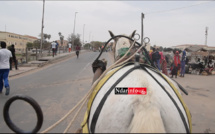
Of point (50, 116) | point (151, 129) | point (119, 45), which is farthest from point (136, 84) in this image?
point (50, 116)

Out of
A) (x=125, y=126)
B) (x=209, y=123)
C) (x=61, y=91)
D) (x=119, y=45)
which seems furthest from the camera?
(x=61, y=91)

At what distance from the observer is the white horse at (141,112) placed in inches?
49.4

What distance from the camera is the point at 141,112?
129cm

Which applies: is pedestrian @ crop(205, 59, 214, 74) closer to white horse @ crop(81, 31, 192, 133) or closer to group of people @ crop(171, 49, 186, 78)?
group of people @ crop(171, 49, 186, 78)

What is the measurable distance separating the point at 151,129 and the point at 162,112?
Answer: 21 centimetres

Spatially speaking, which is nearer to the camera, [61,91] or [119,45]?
[119,45]

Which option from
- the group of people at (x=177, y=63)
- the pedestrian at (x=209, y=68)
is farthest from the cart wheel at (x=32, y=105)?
the pedestrian at (x=209, y=68)

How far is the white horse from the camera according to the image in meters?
1.25

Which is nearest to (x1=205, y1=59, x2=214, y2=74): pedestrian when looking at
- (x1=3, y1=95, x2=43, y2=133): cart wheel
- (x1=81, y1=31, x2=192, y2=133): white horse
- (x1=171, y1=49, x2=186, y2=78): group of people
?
(x1=171, y1=49, x2=186, y2=78): group of people

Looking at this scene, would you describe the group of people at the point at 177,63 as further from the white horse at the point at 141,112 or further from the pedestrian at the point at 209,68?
the white horse at the point at 141,112

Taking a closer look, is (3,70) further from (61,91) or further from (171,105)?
(171,105)

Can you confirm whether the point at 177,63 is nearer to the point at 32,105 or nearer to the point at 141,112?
the point at 141,112

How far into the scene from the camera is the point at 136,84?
1.53m

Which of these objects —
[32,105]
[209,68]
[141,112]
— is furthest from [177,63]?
[32,105]
